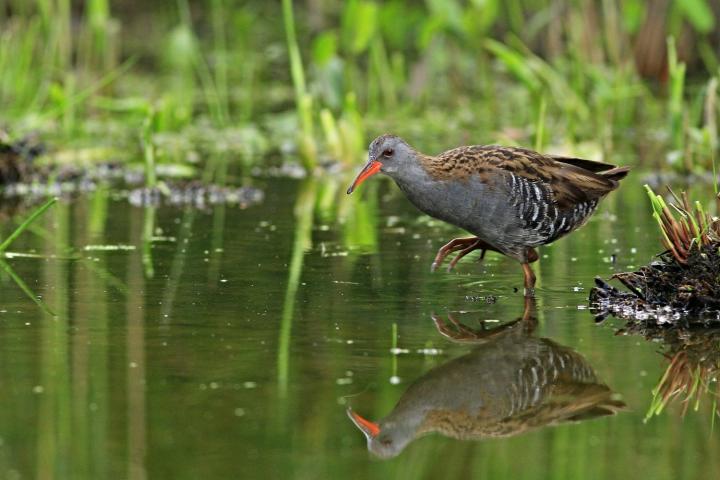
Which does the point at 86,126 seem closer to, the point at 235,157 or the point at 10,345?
the point at 235,157

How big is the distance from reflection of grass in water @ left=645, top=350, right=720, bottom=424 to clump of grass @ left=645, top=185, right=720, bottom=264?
3.32 ft

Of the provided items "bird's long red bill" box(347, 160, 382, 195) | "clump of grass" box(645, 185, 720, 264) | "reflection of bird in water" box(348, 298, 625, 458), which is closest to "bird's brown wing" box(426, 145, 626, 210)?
"bird's long red bill" box(347, 160, 382, 195)

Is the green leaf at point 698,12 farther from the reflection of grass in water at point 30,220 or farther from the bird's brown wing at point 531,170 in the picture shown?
the reflection of grass in water at point 30,220

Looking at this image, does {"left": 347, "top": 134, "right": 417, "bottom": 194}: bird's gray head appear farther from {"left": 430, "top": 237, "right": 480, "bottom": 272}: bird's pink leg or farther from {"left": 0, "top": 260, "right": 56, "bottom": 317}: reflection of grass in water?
{"left": 0, "top": 260, "right": 56, "bottom": 317}: reflection of grass in water

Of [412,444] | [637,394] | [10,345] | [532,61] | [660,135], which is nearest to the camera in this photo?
[412,444]

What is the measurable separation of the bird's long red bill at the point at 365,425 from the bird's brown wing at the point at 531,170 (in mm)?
2456

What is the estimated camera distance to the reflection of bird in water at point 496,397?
15.3ft

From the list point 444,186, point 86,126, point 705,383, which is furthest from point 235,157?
point 705,383

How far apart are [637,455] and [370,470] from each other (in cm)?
85

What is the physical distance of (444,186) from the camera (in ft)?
23.0

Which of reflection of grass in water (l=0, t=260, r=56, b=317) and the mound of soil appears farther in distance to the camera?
reflection of grass in water (l=0, t=260, r=56, b=317)

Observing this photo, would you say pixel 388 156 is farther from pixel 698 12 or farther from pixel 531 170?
pixel 698 12

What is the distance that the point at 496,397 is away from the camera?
5055mm

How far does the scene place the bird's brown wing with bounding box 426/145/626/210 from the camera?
7074 mm
